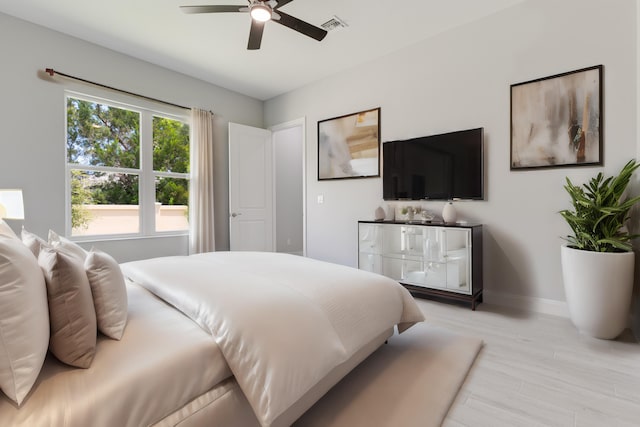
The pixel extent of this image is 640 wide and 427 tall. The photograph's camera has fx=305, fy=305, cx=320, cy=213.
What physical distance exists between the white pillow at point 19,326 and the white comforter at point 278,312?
0.49 metres

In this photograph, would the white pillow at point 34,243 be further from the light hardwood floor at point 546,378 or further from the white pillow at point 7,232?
the light hardwood floor at point 546,378

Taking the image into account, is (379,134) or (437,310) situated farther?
(379,134)

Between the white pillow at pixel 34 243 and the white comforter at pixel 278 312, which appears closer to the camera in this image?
the white comforter at pixel 278 312

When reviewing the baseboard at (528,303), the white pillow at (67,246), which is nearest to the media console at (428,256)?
the baseboard at (528,303)

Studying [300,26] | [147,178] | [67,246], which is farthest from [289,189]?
[67,246]

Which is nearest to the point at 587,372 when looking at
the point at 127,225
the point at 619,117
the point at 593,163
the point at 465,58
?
the point at 593,163

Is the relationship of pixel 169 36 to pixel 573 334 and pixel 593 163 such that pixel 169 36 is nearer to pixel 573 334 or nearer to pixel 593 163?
pixel 593 163

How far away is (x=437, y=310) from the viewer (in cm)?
291

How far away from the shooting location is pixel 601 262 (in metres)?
2.12

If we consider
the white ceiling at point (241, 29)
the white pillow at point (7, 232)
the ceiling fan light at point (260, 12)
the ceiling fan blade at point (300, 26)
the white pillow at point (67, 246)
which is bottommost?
the white pillow at point (67, 246)

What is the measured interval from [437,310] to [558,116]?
2.03m

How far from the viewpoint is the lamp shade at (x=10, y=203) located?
2.17m

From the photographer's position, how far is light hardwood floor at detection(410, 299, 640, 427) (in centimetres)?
144

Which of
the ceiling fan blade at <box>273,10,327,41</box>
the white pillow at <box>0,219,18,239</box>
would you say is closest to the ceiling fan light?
the ceiling fan blade at <box>273,10,327,41</box>
